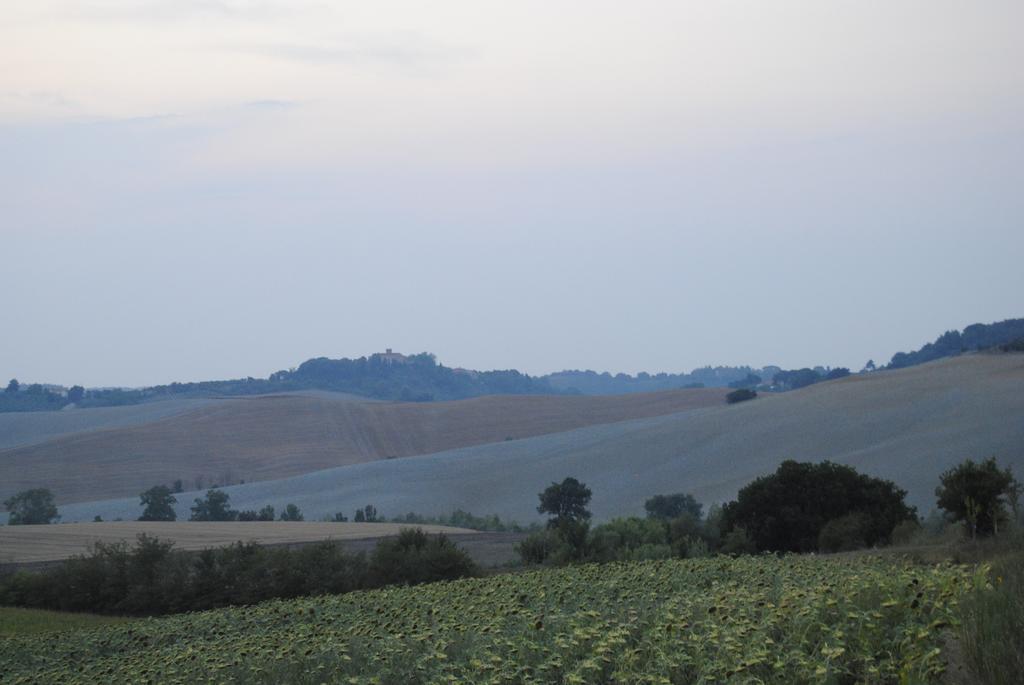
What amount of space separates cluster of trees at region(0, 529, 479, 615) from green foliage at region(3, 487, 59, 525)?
155 feet

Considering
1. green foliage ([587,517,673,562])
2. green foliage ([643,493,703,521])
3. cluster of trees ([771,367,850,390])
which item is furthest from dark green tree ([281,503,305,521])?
cluster of trees ([771,367,850,390])

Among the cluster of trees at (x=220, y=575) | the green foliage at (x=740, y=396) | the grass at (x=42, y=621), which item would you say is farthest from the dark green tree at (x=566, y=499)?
the green foliage at (x=740, y=396)

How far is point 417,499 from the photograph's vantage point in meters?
77.2

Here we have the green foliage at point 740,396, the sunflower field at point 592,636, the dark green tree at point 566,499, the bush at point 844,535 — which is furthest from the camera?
the green foliage at point 740,396

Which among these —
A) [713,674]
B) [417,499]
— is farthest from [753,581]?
[417,499]

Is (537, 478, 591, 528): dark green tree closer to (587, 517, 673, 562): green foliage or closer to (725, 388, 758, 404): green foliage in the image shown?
(587, 517, 673, 562): green foliage

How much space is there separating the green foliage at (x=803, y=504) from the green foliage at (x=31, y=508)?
52.7m

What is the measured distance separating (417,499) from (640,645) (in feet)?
226

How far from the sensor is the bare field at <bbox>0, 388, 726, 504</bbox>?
95.1 metres

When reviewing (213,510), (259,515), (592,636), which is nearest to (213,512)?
(213,510)

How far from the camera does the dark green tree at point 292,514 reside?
7244 cm

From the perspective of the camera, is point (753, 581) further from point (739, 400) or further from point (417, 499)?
point (739, 400)

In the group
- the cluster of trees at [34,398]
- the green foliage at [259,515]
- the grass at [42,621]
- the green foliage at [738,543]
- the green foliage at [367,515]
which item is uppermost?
the cluster of trees at [34,398]

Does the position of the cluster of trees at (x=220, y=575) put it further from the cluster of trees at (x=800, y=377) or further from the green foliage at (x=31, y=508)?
the cluster of trees at (x=800, y=377)
